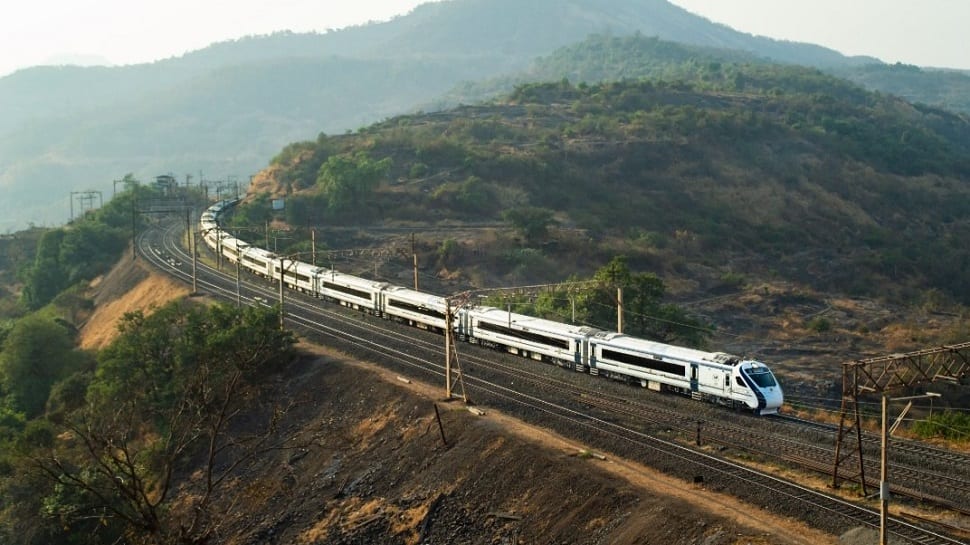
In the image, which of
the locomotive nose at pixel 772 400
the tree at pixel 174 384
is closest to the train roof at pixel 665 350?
the locomotive nose at pixel 772 400

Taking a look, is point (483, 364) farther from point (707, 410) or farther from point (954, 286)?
point (954, 286)

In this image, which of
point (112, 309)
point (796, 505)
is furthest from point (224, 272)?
point (796, 505)

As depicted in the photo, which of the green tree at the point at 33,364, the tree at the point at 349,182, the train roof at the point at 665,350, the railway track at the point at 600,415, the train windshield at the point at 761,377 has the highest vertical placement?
the tree at the point at 349,182

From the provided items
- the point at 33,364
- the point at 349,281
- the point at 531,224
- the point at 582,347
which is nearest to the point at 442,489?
the point at 582,347

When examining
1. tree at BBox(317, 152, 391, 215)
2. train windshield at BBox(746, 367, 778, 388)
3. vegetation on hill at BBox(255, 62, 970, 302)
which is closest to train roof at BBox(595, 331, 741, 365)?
train windshield at BBox(746, 367, 778, 388)

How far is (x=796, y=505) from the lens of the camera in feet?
95.7

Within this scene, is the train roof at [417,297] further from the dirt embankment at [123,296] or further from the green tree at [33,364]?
the green tree at [33,364]

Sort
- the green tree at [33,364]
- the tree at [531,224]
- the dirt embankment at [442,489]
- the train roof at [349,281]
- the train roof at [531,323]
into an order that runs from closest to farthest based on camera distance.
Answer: the dirt embankment at [442,489]
the train roof at [531,323]
the green tree at [33,364]
the train roof at [349,281]
the tree at [531,224]

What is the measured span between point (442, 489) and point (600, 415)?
8.85 m

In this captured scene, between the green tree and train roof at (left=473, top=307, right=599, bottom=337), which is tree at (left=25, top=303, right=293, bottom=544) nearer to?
the green tree

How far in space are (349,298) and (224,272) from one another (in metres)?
25.0

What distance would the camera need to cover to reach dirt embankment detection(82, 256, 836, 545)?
29.3 m

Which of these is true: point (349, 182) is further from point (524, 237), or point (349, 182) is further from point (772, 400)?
point (772, 400)

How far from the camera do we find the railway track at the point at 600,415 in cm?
2884
